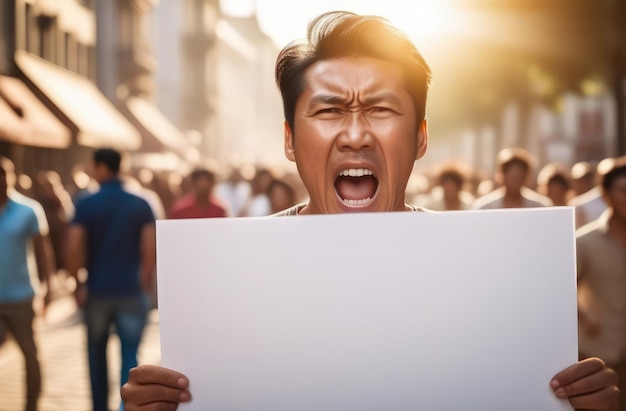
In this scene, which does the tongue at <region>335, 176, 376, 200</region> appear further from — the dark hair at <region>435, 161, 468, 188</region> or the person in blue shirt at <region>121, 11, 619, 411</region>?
the dark hair at <region>435, 161, 468, 188</region>

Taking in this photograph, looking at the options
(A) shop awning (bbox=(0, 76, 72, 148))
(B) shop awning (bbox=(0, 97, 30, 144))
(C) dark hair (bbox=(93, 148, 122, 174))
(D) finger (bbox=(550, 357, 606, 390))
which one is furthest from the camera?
(A) shop awning (bbox=(0, 76, 72, 148))

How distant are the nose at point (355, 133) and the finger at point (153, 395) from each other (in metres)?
0.78

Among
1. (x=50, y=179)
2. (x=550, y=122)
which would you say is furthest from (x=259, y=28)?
(x=50, y=179)

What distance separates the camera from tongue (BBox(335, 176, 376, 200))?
2480 millimetres

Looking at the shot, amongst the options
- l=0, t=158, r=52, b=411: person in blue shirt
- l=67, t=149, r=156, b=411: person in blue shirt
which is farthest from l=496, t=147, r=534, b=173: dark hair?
l=0, t=158, r=52, b=411: person in blue shirt

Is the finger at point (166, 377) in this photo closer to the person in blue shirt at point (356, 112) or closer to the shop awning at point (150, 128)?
the person in blue shirt at point (356, 112)

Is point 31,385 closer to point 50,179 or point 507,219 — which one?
point 507,219

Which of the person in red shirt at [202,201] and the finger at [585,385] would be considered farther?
the person in red shirt at [202,201]

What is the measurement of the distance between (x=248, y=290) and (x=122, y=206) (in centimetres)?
→ 489

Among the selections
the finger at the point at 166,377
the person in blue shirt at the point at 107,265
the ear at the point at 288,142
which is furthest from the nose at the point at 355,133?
the person in blue shirt at the point at 107,265

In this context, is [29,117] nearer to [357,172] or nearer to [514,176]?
[514,176]

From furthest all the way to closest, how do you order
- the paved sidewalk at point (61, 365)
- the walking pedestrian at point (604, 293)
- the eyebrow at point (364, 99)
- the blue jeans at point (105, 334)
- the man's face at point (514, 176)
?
1. the man's face at point (514, 176)
2. the paved sidewalk at point (61, 365)
3. the blue jeans at point (105, 334)
4. the walking pedestrian at point (604, 293)
5. the eyebrow at point (364, 99)

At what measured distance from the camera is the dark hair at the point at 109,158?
680cm

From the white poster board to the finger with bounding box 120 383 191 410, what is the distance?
0.03 metres
